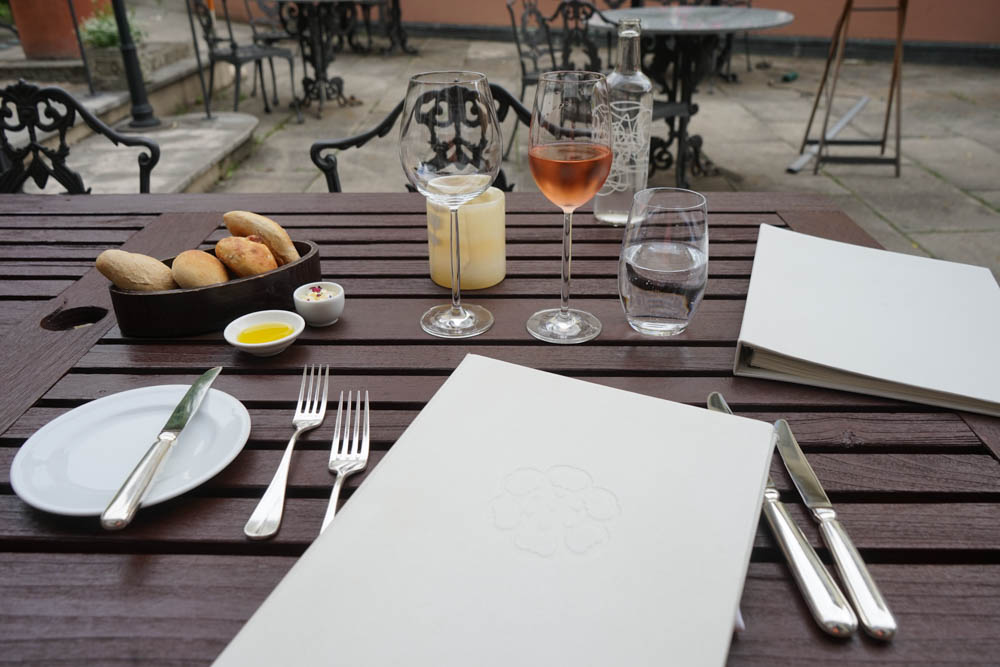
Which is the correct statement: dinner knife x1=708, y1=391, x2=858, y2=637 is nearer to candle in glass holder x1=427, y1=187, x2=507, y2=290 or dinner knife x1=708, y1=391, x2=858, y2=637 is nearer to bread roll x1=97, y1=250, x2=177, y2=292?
candle in glass holder x1=427, y1=187, x2=507, y2=290

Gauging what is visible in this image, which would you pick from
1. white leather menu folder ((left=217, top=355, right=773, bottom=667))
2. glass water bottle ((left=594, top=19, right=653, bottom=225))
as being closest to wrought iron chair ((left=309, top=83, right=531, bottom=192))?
glass water bottle ((left=594, top=19, right=653, bottom=225))

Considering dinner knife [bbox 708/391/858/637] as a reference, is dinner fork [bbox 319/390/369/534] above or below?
below

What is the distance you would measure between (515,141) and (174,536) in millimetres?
4620

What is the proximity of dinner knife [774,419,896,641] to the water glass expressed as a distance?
0.23 meters

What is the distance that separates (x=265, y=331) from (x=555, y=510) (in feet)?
1.68

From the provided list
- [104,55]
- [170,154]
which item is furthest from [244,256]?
[104,55]

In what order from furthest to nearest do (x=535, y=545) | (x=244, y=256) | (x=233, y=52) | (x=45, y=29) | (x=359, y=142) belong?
(x=233, y=52) → (x=45, y=29) → (x=359, y=142) → (x=244, y=256) → (x=535, y=545)

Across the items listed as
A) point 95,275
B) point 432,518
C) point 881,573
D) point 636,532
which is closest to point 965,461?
point 881,573

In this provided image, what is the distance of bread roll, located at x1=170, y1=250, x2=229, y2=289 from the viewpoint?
0.90m

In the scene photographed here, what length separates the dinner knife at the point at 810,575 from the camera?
49 cm

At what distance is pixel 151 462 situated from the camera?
623 mm

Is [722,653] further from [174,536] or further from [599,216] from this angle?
[599,216]

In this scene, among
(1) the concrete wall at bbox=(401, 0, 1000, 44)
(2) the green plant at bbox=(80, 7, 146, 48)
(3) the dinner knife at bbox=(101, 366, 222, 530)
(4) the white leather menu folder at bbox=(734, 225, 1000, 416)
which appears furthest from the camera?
(1) the concrete wall at bbox=(401, 0, 1000, 44)

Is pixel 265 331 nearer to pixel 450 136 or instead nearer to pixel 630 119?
pixel 450 136
